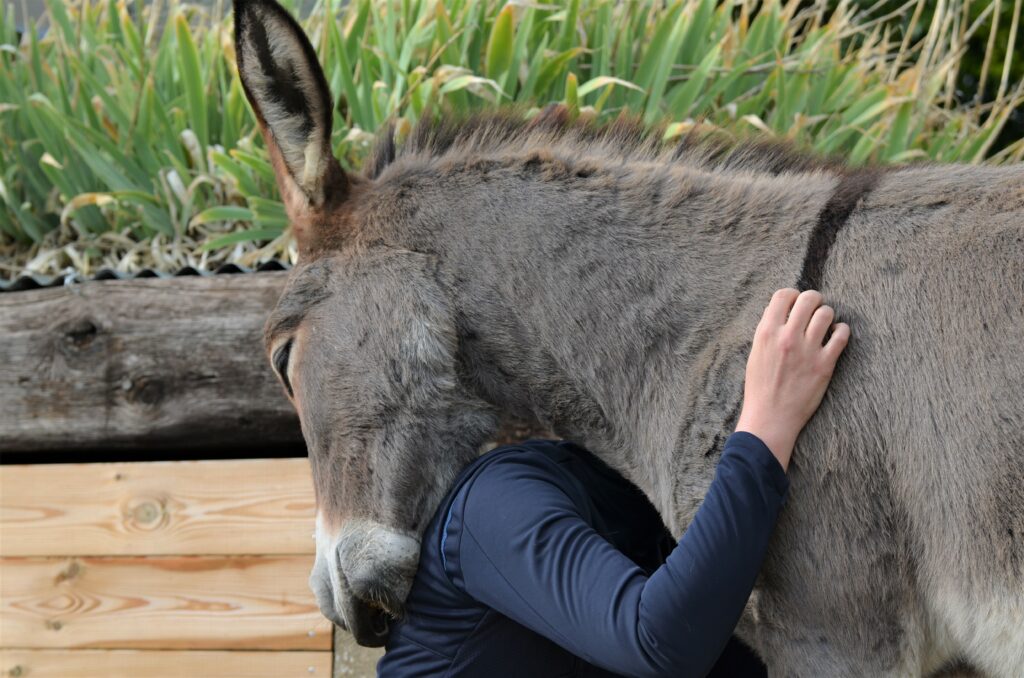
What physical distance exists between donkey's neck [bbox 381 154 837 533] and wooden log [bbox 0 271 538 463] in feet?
3.97

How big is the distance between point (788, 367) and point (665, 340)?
275 mm

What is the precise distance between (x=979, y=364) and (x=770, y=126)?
7.02 feet

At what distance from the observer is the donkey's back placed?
4.82 feet

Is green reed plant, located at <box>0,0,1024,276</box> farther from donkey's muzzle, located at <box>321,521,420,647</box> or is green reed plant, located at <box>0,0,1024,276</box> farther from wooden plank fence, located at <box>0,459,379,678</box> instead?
donkey's muzzle, located at <box>321,521,420,647</box>

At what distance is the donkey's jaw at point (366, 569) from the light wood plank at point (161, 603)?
3.15 ft

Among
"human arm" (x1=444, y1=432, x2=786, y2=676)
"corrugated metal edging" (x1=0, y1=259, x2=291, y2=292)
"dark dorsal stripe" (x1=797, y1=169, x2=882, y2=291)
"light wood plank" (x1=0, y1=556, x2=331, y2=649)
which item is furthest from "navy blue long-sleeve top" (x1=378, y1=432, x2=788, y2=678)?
"corrugated metal edging" (x1=0, y1=259, x2=291, y2=292)

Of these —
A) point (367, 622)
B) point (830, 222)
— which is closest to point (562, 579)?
point (367, 622)

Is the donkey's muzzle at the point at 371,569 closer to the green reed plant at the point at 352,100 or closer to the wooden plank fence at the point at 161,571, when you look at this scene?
the wooden plank fence at the point at 161,571

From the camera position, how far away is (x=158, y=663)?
9.71 feet

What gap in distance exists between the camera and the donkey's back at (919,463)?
1469mm

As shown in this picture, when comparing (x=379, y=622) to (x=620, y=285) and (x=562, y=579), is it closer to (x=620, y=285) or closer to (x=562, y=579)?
(x=562, y=579)

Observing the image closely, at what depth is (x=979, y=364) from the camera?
1491 millimetres

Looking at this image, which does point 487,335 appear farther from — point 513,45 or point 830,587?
point 513,45

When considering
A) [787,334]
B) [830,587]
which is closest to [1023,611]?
[830,587]
